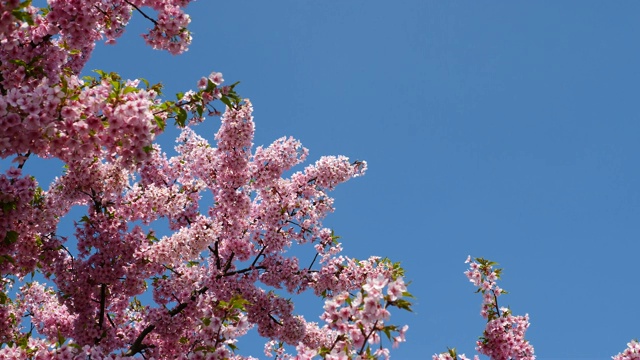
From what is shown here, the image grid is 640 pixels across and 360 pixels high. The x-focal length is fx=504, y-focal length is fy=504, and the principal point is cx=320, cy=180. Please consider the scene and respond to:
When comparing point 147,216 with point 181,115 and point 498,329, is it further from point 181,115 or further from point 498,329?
point 498,329

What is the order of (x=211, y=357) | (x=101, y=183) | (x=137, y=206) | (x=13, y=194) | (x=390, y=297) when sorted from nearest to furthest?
1. (x=390, y=297)
2. (x=211, y=357)
3. (x=13, y=194)
4. (x=101, y=183)
5. (x=137, y=206)

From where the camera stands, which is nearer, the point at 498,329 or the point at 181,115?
the point at 181,115

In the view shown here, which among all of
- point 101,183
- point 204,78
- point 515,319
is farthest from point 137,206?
point 515,319

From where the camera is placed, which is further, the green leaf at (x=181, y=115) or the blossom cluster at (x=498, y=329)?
the blossom cluster at (x=498, y=329)

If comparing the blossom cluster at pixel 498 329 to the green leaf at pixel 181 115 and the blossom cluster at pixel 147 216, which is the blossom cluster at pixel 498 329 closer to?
the blossom cluster at pixel 147 216

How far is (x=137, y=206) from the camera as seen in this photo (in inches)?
428

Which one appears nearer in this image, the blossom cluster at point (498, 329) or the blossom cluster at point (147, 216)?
the blossom cluster at point (147, 216)

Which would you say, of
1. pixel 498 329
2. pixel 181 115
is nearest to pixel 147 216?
pixel 181 115

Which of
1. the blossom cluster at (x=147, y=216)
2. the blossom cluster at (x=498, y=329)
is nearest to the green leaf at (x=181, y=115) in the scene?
the blossom cluster at (x=147, y=216)

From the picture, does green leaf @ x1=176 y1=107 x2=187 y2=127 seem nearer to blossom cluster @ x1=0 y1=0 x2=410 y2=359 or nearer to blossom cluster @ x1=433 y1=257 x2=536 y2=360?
blossom cluster @ x1=0 y1=0 x2=410 y2=359

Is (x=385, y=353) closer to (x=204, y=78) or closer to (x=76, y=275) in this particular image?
(x=204, y=78)

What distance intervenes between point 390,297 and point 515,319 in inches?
278

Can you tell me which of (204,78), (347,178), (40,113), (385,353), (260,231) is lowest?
(385,353)

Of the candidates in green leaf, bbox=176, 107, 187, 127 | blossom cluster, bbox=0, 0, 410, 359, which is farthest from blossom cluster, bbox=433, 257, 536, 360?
green leaf, bbox=176, 107, 187, 127
